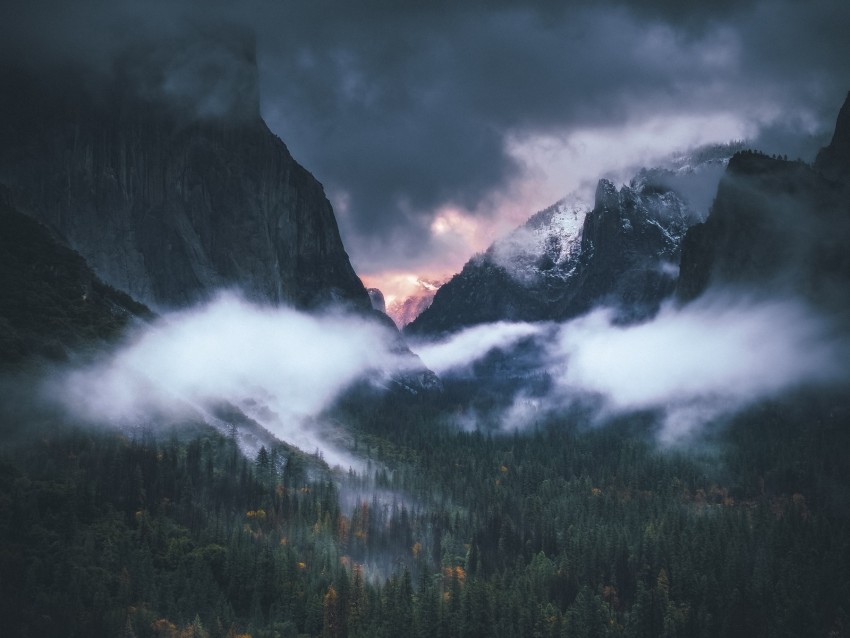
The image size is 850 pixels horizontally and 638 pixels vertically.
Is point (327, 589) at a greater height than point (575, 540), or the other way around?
point (575, 540)

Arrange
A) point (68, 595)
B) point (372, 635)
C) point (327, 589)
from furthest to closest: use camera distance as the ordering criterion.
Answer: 1. point (327, 589)
2. point (372, 635)
3. point (68, 595)

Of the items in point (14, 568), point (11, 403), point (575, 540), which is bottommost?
point (14, 568)

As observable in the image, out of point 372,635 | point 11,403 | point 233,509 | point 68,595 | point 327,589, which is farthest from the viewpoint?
point 233,509

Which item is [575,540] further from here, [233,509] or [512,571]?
[233,509]

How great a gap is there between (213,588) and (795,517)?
128 metres

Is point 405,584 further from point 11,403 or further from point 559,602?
point 11,403

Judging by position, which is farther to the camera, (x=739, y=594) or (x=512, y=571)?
(x=512, y=571)

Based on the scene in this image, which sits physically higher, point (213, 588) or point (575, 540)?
point (575, 540)

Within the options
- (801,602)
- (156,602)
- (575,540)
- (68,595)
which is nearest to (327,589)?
(156,602)

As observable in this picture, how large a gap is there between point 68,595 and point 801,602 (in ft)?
390

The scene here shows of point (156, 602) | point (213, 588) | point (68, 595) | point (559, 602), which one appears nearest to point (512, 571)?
point (559, 602)

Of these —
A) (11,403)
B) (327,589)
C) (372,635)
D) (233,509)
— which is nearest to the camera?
(372,635)

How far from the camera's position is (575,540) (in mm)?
196625

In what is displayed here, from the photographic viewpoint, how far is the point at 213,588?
465 ft
